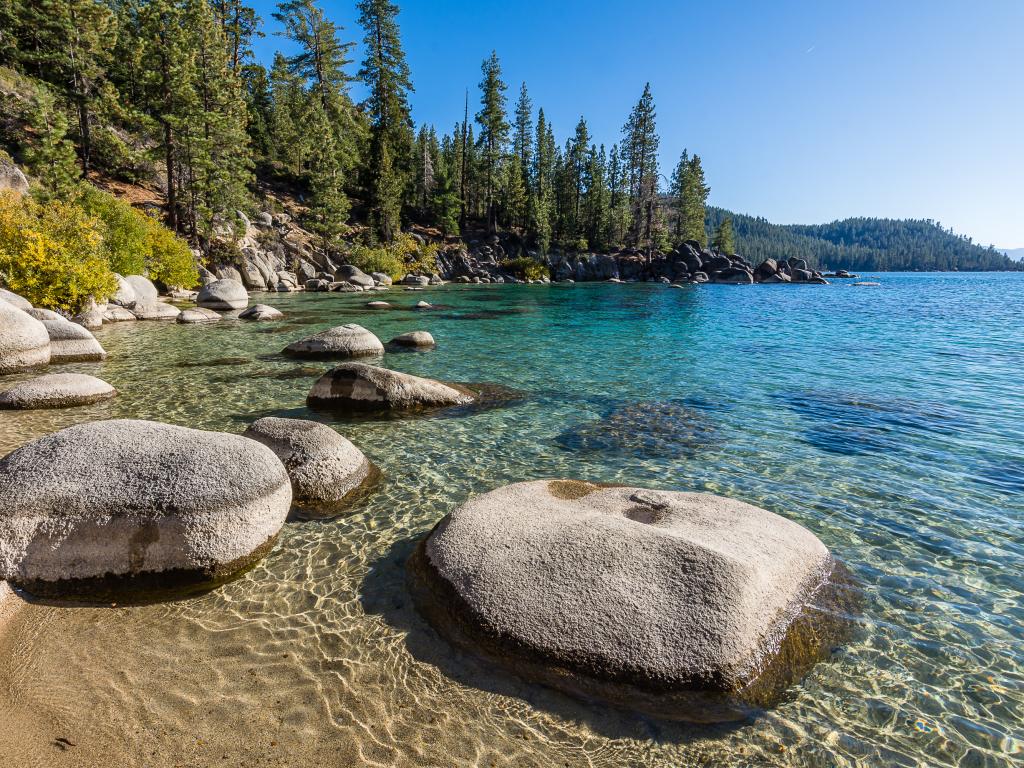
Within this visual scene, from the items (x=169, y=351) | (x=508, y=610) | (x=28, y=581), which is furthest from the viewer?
(x=169, y=351)

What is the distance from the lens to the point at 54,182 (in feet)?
103

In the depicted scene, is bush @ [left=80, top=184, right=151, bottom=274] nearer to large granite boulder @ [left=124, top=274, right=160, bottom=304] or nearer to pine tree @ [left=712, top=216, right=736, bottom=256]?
large granite boulder @ [left=124, top=274, right=160, bottom=304]

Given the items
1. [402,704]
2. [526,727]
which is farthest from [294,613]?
[526,727]

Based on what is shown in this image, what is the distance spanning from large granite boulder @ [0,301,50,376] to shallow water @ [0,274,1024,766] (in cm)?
84

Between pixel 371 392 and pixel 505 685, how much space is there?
7.87 metres

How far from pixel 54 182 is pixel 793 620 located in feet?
142

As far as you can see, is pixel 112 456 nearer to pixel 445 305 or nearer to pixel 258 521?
pixel 258 521

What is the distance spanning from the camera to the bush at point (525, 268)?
260 feet

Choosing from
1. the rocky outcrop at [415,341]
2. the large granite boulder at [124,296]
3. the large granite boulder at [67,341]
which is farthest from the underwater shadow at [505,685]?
the large granite boulder at [124,296]

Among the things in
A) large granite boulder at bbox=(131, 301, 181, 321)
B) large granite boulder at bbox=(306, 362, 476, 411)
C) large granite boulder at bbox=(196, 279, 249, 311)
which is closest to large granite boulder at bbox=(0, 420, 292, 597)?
large granite boulder at bbox=(306, 362, 476, 411)

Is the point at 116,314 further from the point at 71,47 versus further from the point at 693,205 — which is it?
the point at 693,205

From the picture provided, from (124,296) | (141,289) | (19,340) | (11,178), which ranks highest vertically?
(11,178)

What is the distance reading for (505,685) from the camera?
3781mm

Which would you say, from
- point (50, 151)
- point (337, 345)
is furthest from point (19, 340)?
point (50, 151)
